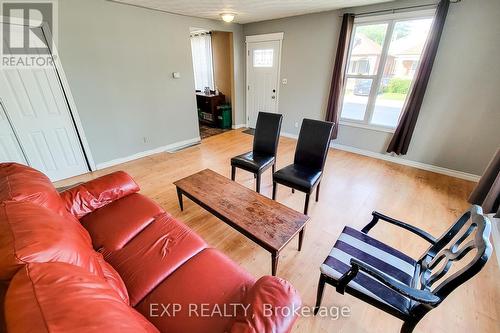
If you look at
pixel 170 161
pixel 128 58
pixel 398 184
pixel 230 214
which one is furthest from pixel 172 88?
pixel 398 184

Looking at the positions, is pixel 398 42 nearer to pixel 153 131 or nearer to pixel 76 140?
pixel 153 131

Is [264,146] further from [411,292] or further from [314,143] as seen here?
[411,292]

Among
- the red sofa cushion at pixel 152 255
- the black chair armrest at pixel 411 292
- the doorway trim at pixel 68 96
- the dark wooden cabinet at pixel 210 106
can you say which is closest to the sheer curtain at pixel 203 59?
the dark wooden cabinet at pixel 210 106

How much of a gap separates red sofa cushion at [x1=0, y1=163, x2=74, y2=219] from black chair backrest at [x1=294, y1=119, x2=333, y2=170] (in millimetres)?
2160

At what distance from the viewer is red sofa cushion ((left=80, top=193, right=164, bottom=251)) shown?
1.38m

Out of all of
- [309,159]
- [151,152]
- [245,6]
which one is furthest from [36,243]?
[245,6]

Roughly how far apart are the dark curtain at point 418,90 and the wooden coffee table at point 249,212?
2.74 m

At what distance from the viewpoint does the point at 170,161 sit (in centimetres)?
366

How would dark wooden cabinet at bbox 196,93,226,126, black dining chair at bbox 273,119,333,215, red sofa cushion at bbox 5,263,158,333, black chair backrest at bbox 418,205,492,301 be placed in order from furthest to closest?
dark wooden cabinet at bbox 196,93,226,126, black dining chair at bbox 273,119,333,215, black chair backrest at bbox 418,205,492,301, red sofa cushion at bbox 5,263,158,333

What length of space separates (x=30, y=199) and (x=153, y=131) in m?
2.89

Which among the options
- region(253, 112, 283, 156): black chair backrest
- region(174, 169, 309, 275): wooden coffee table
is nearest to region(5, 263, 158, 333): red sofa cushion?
region(174, 169, 309, 275): wooden coffee table

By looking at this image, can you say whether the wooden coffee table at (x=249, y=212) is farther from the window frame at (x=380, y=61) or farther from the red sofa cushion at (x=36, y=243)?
the window frame at (x=380, y=61)

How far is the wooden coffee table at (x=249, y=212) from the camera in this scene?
146 centimetres

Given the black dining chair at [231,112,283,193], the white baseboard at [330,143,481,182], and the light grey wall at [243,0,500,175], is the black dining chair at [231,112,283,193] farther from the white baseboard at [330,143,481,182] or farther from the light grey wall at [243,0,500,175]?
the white baseboard at [330,143,481,182]
